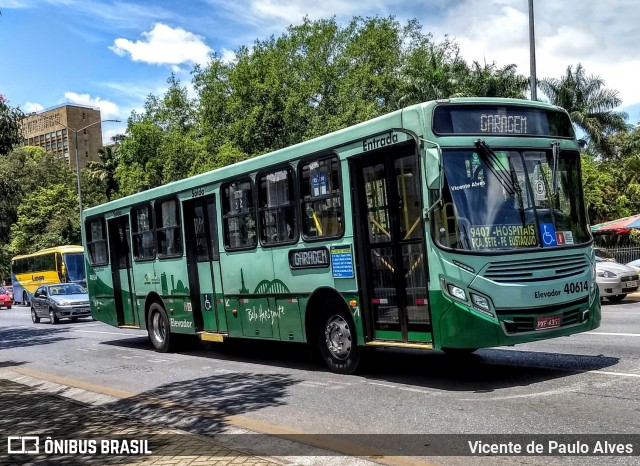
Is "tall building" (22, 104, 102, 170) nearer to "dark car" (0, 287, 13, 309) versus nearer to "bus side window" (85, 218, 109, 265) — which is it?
"dark car" (0, 287, 13, 309)

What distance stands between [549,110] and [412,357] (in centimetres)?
437

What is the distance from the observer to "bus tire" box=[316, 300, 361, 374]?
9.57 m

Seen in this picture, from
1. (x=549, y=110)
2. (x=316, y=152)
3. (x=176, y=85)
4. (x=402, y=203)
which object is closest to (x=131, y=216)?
(x=316, y=152)

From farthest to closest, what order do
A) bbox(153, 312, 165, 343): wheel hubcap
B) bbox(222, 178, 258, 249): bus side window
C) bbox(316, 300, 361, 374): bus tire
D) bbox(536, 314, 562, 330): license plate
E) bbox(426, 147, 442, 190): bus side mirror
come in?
bbox(153, 312, 165, 343): wheel hubcap
bbox(222, 178, 258, 249): bus side window
bbox(316, 300, 361, 374): bus tire
bbox(536, 314, 562, 330): license plate
bbox(426, 147, 442, 190): bus side mirror

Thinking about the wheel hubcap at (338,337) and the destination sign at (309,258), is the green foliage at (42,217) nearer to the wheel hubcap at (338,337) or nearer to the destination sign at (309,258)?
the destination sign at (309,258)

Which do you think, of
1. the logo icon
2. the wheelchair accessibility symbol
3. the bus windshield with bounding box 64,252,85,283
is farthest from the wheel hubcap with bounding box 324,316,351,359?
the bus windshield with bounding box 64,252,85,283

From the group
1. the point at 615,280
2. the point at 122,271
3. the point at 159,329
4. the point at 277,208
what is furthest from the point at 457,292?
the point at 615,280

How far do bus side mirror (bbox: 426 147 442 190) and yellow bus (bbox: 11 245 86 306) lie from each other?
3753 cm

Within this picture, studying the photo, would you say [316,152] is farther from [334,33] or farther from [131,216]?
[334,33]

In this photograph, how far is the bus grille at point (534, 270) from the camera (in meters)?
7.96

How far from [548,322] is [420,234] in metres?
1.76

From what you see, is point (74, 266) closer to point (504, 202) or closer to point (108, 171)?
point (108, 171)

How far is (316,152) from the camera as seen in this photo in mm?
9930

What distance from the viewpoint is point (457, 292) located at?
789 cm
